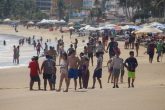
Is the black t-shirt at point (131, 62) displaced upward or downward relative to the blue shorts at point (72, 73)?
upward

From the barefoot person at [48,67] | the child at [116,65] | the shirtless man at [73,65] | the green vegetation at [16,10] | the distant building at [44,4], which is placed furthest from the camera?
the distant building at [44,4]

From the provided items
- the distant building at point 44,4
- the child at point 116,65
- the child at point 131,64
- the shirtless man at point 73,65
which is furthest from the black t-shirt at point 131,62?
the distant building at point 44,4

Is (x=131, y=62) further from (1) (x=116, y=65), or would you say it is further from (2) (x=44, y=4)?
(2) (x=44, y=4)

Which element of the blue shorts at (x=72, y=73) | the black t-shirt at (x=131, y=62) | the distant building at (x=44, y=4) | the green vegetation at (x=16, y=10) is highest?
the distant building at (x=44, y=4)

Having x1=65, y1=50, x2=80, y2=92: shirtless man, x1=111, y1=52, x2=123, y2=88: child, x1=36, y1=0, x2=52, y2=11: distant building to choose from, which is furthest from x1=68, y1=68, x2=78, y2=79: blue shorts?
x1=36, y1=0, x2=52, y2=11: distant building

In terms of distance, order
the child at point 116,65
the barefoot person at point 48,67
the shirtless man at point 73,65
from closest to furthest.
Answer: the shirtless man at point 73,65 < the barefoot person at point 48,67 < the child at point 116,65

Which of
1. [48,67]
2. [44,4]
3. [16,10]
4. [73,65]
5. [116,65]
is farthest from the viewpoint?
[44,4]

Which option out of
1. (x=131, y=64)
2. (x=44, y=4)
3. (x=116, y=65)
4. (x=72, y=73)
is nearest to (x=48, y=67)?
(x=72, y=73)

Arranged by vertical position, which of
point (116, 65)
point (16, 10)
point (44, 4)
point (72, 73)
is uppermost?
point (44, 4)

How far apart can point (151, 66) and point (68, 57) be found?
8770 mm

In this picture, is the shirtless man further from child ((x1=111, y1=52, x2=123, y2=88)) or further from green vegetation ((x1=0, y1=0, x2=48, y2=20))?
green vegetation ((x1=0, y1=0, x2=48, y2=20))

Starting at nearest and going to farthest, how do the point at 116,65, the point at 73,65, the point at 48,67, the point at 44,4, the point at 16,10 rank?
the point at 73,65 → the point at 48,67 → the point at 116,65 → the point at 16,10 → the point at 44,4

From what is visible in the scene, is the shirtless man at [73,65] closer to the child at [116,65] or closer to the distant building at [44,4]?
the child at [116,65]

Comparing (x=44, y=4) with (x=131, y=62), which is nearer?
(x=131, y=62)
